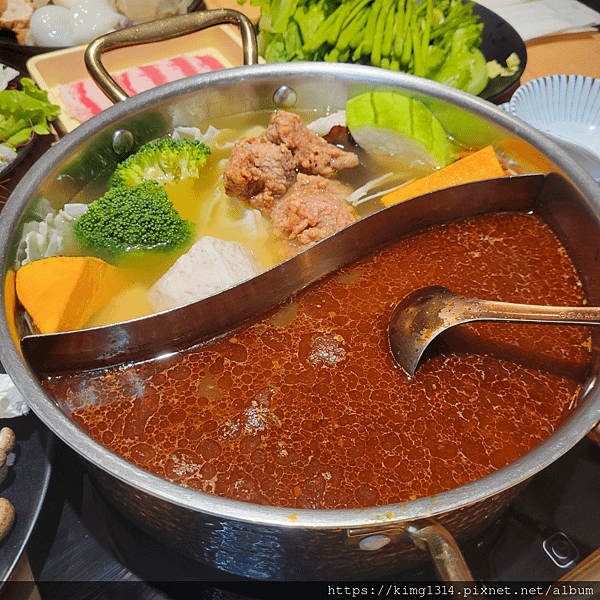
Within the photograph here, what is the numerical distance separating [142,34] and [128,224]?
2.45 ft

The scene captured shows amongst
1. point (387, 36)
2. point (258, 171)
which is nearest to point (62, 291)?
point (258, 171)

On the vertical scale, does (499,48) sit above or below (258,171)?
above

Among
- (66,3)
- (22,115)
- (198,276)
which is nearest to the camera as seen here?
(198,276)

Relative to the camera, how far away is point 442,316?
1525 millimetres

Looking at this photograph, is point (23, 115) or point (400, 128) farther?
point (23, 115)

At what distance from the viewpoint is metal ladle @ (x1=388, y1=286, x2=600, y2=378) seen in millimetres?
1403

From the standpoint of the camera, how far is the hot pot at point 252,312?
3.40 ft

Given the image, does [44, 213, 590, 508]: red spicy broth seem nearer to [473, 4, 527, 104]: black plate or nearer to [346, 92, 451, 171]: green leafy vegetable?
[346, 92, 451, 171]: green leafy vegetable

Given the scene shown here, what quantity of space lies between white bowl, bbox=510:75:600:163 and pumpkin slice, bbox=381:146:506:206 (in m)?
0.90

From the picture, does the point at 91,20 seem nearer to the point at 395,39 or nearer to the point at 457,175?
the point at 395,39

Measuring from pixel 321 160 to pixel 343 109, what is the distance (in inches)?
14.1

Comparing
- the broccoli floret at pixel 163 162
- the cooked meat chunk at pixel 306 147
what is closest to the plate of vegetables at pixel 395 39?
the cooked meat chunk at pixel 306 147

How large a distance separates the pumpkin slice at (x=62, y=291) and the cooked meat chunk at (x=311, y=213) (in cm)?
74

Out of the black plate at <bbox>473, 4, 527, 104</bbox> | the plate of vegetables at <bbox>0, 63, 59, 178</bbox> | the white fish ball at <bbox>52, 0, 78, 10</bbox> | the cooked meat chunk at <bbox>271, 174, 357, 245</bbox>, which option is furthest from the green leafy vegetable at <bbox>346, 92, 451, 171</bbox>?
the white fish ball at <bbox>52, 0, 78, 10</bbox>
